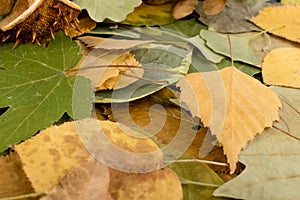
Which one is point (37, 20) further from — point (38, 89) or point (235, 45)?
point (235, 45)

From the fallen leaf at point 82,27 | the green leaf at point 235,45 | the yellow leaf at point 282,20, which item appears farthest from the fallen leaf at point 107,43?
the yellow leaf at point 282,20

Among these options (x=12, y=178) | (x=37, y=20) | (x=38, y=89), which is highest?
(x=37, y=20)

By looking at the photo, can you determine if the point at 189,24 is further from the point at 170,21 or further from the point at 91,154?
the point at 91,154

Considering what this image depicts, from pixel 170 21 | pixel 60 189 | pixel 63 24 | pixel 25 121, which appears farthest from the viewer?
pixel 170 21

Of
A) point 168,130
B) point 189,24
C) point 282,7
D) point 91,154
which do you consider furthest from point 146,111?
point 282,7

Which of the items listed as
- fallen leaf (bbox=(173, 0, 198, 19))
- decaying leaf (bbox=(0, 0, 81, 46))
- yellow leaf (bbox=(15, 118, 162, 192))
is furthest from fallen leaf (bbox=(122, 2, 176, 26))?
yellow leaf (bbox=(15, 118, 162, 192))

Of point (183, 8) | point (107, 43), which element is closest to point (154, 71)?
point (107, 43)
